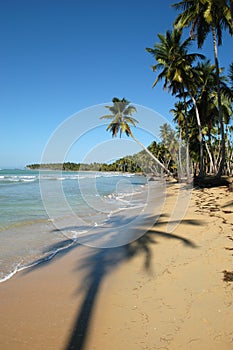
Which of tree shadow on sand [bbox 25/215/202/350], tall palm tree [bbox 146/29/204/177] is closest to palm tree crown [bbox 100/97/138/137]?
tall palm tree [bbox 146/29/204/177]

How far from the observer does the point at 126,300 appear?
342 centimetres

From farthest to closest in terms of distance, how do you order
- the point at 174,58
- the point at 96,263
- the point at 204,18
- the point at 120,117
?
1. the point at 120,117
2. the point at 174,58
3. the point at 204,18
4. the point at 96,263

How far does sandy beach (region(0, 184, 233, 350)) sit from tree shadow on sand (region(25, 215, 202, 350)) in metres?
0.01

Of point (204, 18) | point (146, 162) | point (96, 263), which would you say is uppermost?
point (204, 18)

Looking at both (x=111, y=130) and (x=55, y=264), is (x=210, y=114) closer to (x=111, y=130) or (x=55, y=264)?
(x=111, y=130)

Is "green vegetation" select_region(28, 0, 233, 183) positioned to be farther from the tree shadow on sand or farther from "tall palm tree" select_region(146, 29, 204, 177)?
the tree shadow on sand

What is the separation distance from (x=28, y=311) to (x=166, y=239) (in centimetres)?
375

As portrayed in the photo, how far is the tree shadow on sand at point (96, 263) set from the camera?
2822 millimetres

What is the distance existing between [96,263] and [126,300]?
5.37 ft

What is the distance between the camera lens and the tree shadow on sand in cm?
282

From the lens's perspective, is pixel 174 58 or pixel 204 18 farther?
pixel 174 58

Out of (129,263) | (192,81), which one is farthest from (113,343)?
(192,81)

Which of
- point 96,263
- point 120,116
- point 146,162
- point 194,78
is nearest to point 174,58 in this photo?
point 194,78

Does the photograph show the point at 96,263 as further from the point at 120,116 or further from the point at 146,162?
the point at 146,162
